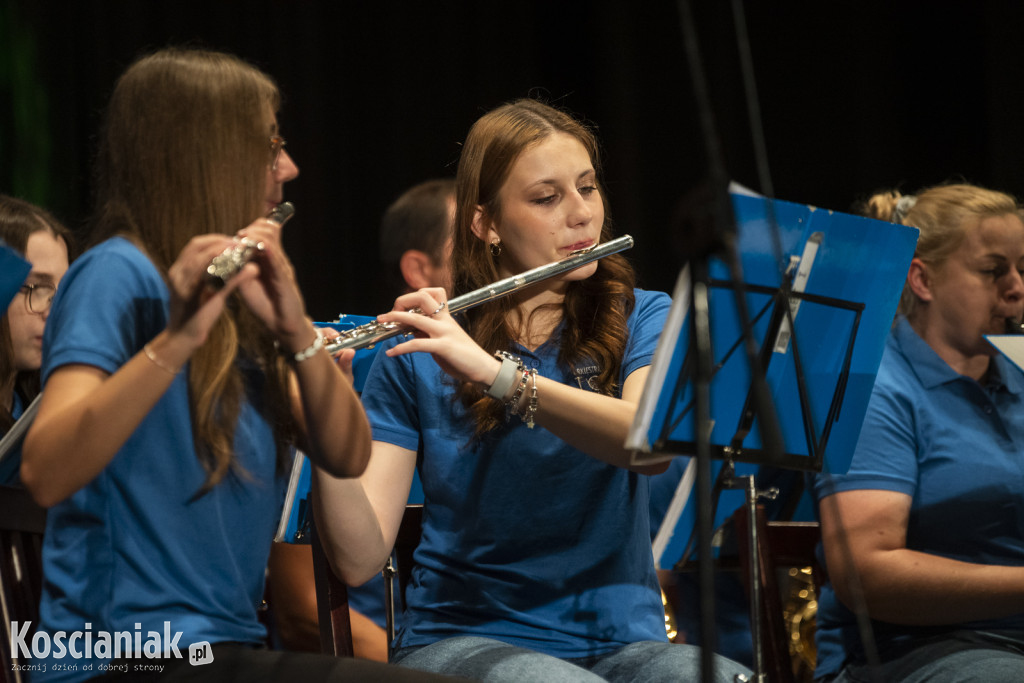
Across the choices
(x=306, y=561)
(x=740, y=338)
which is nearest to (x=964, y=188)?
(x=740, y=338)

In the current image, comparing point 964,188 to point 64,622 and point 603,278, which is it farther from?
point 64,622

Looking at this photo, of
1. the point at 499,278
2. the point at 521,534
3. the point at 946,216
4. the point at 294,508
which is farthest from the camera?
the point at 946,216

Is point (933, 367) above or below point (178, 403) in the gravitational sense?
below

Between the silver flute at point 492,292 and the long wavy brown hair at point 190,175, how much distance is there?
1.01 ft

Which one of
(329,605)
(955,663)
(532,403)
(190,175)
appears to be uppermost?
(190,175)

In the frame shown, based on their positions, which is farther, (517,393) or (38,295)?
(38,295)

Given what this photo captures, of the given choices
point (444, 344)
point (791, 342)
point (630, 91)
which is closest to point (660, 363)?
point (791, 342)

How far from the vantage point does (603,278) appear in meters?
1.93

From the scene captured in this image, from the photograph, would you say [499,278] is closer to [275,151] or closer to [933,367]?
[275,151]

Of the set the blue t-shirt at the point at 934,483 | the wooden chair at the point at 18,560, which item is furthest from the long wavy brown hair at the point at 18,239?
the blue t-shirt at the point at 934,483

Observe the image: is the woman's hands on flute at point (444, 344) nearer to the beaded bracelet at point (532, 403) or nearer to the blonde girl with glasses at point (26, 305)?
the beaded bracelet at point (532, 403)

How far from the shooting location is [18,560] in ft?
5.35

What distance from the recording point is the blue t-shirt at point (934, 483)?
184 cm

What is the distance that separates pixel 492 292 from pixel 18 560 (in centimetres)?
86
